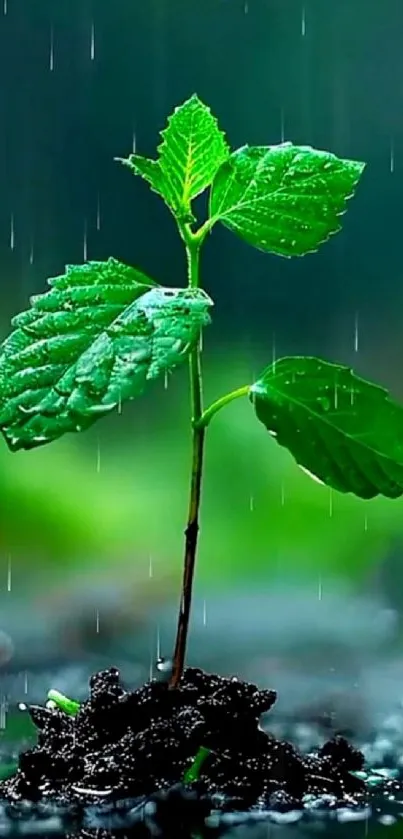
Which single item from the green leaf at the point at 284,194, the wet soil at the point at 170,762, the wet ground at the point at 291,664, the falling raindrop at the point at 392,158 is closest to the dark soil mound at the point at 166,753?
the wet soil at the point at 170,762

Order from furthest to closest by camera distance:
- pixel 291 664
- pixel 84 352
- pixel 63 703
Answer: pixel 291 664 < pixel 63 703 < pixel 84 352

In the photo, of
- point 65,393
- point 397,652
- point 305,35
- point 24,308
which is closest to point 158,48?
point 305,35

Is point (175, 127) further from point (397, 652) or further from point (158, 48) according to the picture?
point (397, 652)

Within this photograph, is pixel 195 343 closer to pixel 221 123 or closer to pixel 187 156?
pixel 187 156

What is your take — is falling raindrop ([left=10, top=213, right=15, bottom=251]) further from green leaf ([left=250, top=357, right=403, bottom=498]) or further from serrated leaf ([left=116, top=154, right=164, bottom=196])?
green leaf ([left=250, top=357, right=403, bottom=498])

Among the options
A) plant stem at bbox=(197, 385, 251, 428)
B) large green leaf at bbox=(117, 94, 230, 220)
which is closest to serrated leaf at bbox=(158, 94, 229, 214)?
large green leaf at bbox=(117, 94, 230, 220)

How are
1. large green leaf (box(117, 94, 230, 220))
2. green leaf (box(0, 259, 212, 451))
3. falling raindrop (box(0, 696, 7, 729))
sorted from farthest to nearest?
falling raindrop (box(0, 696, 7, 729))
large green leaf (box(117, 94, 230, 220))
green leaf (box(0, 259, 212, 451))

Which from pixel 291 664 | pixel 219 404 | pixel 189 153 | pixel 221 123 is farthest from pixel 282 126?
pixel 291 664

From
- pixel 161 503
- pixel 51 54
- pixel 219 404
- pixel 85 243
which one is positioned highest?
pixel 51 54
